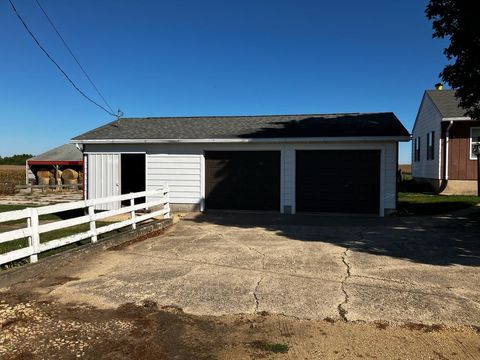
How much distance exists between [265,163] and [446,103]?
12395 mm

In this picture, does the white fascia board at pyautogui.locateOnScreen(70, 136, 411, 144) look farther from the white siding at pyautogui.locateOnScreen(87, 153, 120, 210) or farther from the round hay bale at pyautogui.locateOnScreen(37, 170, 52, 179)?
the round hay bale at pyautogui.locateOnScreen(37, 170, 52, 179)

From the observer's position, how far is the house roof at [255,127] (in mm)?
14047

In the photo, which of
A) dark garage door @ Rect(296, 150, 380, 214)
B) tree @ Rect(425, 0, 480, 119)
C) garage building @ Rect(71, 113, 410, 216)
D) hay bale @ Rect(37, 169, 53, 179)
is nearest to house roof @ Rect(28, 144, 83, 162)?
hay bale @ Rect(37, 169, 53, 179)

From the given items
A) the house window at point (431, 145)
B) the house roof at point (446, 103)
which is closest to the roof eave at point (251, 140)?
the house roof at point (446, 103)

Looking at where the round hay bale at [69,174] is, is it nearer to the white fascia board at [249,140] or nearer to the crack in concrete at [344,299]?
the white fascia board at [249,140]

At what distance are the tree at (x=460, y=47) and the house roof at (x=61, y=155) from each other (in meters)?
33.0

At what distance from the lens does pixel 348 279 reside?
6.15 meters

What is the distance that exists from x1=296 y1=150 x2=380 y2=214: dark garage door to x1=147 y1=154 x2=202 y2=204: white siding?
3615 millimetres

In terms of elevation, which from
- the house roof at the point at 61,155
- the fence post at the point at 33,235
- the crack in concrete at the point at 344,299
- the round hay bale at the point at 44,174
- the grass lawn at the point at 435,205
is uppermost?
the house roof at the point at 61,155

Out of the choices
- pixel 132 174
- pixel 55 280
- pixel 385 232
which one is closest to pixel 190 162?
pixel 132 174

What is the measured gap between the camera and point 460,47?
36.4 ft

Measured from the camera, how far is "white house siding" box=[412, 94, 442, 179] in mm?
20969

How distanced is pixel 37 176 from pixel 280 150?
3075cm

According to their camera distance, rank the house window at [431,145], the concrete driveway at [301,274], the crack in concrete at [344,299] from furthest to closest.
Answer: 1. the house window at [431,145]
2. the concrete driveway at [301,274]
3. the crack in concrete at [344,299]
